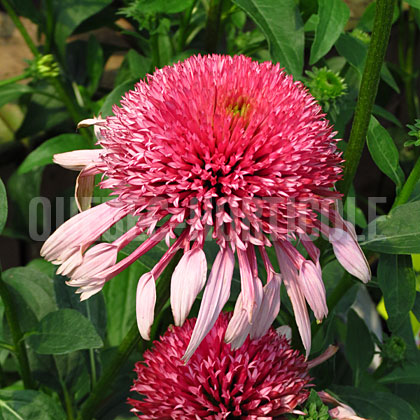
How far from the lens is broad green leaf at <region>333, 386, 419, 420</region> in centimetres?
64

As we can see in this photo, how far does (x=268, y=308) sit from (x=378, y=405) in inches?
9.6

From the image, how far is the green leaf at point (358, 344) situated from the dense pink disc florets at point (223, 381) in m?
0.23

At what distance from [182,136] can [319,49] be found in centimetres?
21

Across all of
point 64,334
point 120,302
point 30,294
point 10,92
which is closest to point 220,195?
point 64,334

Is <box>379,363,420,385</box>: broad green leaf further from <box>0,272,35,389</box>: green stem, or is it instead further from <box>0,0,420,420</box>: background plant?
<box>0,272,35,389</box>: green stem

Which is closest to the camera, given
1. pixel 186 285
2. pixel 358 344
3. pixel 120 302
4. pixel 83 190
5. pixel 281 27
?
pixel 186 285

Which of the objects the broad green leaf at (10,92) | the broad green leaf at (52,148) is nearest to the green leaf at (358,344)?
the broad green leaf at (52,148)

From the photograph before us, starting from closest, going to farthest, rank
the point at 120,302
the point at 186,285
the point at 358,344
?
1. the point at 186,285
2. the point at 358,344
3. the point at 120,302

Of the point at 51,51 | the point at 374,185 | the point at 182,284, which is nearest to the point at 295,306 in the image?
the point at 182,284

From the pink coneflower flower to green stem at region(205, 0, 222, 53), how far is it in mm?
340

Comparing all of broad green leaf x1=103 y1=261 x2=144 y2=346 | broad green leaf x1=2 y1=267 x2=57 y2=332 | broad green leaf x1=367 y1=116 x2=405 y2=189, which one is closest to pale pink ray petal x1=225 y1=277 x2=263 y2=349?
broad green leaf x1=367 y1=116 x2=405 y2=189

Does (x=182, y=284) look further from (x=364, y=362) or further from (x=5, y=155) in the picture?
(x=5, y=155)

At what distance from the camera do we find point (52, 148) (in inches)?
36.3

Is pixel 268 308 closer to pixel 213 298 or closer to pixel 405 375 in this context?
pixel 213 298
